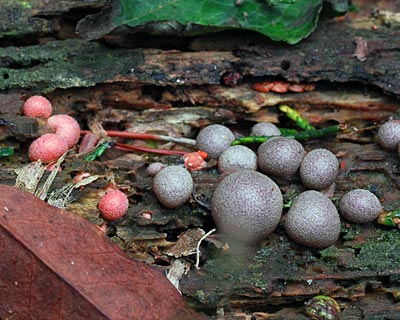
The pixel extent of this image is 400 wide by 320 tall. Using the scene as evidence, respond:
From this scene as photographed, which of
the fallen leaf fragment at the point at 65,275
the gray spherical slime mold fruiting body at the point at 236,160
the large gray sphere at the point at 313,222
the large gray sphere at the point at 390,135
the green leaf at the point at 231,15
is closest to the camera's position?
the fallen leaf fragment at the point at 65,275

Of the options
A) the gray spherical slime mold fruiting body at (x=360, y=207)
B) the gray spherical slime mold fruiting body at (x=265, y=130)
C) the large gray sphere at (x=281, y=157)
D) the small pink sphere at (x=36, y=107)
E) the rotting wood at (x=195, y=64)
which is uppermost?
the rotting wood at (x=195, y=64)

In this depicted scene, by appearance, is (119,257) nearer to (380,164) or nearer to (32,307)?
(32,307)

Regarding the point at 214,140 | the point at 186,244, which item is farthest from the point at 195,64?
the point at 186,244

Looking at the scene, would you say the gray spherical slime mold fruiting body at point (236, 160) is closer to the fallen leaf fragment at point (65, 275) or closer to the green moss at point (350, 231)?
the green moss at point (350, 231)

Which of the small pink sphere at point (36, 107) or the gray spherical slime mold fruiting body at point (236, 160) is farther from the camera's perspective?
the small pink sphere at point (36, 107)

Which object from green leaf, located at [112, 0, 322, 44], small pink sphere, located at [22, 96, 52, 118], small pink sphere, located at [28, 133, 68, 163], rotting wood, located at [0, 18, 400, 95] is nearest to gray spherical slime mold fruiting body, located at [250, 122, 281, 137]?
rotting wood, located at [0, 18, 400, 95]

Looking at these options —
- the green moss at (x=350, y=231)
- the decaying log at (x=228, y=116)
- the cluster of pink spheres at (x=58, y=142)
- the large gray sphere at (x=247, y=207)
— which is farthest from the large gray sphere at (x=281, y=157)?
the cluster of pink spheres at (x=58, y=142)

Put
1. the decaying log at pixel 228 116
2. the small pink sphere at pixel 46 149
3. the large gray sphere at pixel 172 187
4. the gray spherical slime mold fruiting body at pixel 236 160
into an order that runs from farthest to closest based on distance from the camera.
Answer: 1. the gray spherical slime mold fruiting body at pixel 236 160
2. the small pink sphere at pixel 46 149
3. the large gray sphere at pixel 172 187
4. the decaying log at pixel 228 116

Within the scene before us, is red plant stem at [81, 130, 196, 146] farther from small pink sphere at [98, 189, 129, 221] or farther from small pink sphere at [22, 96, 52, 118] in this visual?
small pink sphere at [98, 189, 129, 221]
